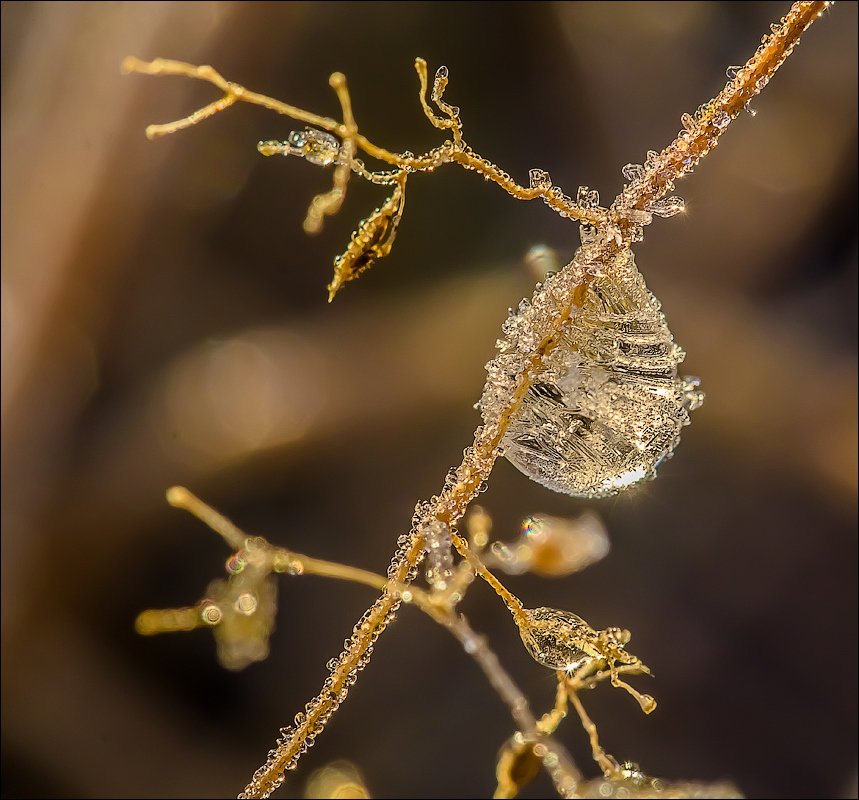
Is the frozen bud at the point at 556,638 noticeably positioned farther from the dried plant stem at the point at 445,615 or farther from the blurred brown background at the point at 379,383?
the blurred brown background at the point at 379,383

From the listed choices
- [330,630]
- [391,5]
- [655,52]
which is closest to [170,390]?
[330,630]

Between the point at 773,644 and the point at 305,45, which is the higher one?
the point at 305,45

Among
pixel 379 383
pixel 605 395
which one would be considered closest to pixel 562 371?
pixel 605 395

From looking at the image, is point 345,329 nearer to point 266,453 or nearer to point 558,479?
point 266,453

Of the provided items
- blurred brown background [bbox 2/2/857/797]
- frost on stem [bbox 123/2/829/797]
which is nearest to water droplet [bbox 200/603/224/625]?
frost on stem [bbox 123/2/829/797]

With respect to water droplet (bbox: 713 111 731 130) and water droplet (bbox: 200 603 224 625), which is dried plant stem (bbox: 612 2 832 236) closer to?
water droplet (bbox: 713 111 731 130)

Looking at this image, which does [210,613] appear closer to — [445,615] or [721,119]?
[445,615]

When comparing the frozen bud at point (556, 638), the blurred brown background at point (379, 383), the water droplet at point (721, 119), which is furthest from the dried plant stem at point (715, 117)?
the blurred brown background at point (379, 383)

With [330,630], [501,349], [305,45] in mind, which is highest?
[305,45]
